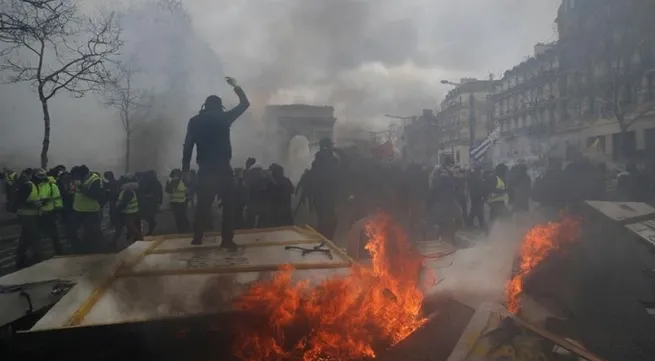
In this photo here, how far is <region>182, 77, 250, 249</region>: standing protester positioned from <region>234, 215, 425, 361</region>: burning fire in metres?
1.49

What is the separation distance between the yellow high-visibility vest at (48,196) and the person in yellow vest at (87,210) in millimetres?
335

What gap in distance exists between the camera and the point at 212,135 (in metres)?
5.11

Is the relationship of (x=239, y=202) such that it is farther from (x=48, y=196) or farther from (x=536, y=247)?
(x=536, y=247)

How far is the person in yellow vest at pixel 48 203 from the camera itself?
332 inches

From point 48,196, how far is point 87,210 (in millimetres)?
656

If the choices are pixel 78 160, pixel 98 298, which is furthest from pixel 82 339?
pixel 78 160

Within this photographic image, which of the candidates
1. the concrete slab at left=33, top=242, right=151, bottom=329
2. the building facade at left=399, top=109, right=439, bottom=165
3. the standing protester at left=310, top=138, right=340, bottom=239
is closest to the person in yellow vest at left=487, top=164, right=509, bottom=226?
the standing protester at left=310, top=138, right=340, bottom=239

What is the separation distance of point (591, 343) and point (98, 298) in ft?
A: 12.5

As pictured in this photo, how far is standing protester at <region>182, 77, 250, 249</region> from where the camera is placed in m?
5.05

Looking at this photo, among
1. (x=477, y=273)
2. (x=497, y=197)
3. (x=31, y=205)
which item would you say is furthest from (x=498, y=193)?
(x=31, y=205)

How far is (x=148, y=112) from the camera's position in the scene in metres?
10.4

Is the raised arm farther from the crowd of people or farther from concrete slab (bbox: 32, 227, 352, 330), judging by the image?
the crowd of people

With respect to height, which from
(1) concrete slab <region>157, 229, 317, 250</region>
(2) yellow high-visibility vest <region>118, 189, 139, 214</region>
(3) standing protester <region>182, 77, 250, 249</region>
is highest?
(3) standing protester <region>182, 77, 250, 249</region>

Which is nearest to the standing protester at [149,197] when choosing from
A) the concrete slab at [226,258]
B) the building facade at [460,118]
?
the concrete slab at [226,258]
